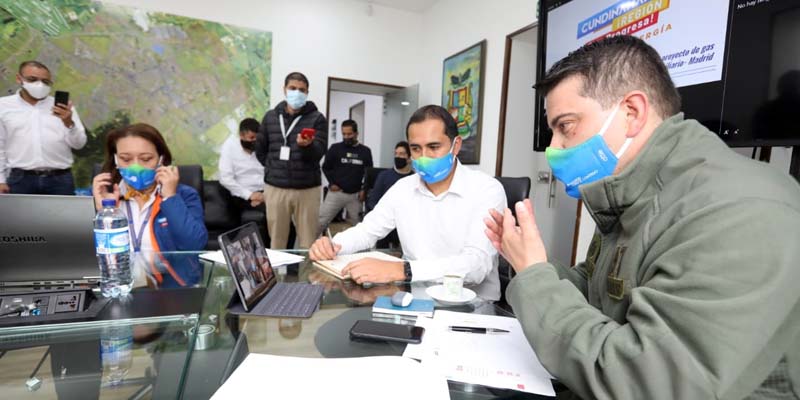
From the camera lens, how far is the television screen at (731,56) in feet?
3.80

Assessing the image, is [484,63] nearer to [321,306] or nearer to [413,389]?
[321,306]

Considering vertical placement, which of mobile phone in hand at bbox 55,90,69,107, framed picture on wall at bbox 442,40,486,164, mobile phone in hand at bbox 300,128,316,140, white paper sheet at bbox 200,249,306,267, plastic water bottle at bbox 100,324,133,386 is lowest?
plastic water bottle at bbox 100,324,133,386

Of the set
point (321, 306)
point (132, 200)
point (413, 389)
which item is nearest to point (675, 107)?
point (413, 389)

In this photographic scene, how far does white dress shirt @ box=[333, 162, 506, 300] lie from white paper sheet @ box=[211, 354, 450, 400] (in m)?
0.83

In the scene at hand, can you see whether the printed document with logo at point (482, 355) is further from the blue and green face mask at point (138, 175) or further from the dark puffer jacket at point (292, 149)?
the dark puffer jacket at point (292, 149)

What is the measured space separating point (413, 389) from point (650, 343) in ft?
1.13

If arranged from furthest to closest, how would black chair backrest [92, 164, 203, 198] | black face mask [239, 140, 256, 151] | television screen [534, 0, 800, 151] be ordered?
black face mask [239, 140, 256, 151] → black chair backrest [92, 164, 203, 198] → television screen [534, 0, 800, 151]

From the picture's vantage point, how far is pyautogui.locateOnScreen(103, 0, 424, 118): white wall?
165 inches

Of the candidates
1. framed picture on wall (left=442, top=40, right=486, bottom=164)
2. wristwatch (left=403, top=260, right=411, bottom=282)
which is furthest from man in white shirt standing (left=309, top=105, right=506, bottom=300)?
framed picture on wall (left=442, top=40, right=486, bottom=164)

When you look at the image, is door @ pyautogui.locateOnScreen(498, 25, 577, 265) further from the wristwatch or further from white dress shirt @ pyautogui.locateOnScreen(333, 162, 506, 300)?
the wristwatch

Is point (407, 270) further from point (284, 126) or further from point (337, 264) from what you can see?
point (284, 126)

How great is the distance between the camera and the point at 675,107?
0.80 m

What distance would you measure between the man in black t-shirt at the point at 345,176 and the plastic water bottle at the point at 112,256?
3414mm

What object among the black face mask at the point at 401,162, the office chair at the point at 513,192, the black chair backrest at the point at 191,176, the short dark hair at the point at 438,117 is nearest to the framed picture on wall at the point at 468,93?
the black face mask at the point at 401,162
